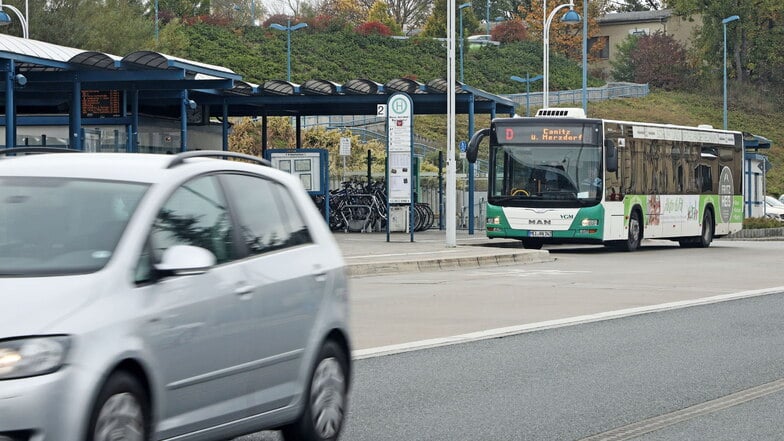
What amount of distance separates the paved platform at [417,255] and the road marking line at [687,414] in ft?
43.3

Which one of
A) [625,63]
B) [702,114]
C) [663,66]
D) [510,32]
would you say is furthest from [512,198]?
[625,63]

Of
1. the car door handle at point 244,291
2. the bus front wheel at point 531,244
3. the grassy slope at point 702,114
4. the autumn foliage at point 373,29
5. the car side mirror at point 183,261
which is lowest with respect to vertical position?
Result: the bus front wheel at point 531,244

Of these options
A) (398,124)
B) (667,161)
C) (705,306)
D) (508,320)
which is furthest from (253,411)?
(667,161)

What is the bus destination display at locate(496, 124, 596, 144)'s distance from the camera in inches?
1255

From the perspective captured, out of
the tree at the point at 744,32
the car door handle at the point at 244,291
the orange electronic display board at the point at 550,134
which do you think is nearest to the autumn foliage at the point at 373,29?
the tree at the point at 744,32

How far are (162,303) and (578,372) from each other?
5.86 metres

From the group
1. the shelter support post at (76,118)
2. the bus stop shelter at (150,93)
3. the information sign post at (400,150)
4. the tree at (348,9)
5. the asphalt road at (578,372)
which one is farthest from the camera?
the tree at (348,9)

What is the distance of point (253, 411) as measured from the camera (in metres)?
7.14

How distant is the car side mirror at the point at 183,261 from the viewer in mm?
6316

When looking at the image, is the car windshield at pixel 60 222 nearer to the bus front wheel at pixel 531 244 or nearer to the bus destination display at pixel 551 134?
the bus destination display at pixel 551 134

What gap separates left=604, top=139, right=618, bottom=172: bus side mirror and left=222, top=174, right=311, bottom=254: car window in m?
24.0

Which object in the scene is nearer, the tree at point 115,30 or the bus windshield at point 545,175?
the bus windshield at point 545,175

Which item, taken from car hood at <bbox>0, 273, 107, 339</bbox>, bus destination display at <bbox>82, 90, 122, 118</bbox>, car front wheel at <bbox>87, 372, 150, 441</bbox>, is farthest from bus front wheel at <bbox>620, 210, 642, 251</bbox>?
car hood at <bbox>0, 273, 107, 339</bbox>

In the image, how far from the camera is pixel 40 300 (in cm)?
575
